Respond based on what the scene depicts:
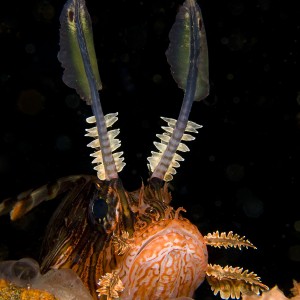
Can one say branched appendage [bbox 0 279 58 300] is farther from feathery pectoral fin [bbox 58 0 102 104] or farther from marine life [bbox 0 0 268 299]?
feathery pectoral fin [bbox 58 0 102 104]

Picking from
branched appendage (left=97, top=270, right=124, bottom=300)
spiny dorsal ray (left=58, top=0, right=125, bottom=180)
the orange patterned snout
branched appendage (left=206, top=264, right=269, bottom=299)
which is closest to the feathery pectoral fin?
spiny dorsal ray (left=58, top=0, right=125, bottom=180)

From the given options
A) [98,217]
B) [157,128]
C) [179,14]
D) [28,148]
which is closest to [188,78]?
[179,14]

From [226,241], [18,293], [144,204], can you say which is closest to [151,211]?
[144,204]

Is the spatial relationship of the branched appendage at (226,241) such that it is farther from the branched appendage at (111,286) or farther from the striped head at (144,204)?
the branched appendage at (111,286)

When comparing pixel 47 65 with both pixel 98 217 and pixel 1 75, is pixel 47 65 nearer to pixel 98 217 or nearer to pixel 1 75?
pixel 1 75

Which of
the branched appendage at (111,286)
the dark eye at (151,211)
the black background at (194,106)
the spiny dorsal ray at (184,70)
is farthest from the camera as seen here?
the black background at (194,106)

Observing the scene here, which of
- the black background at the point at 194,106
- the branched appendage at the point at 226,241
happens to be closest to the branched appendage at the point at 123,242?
the branched appendage at the point at 226,241
